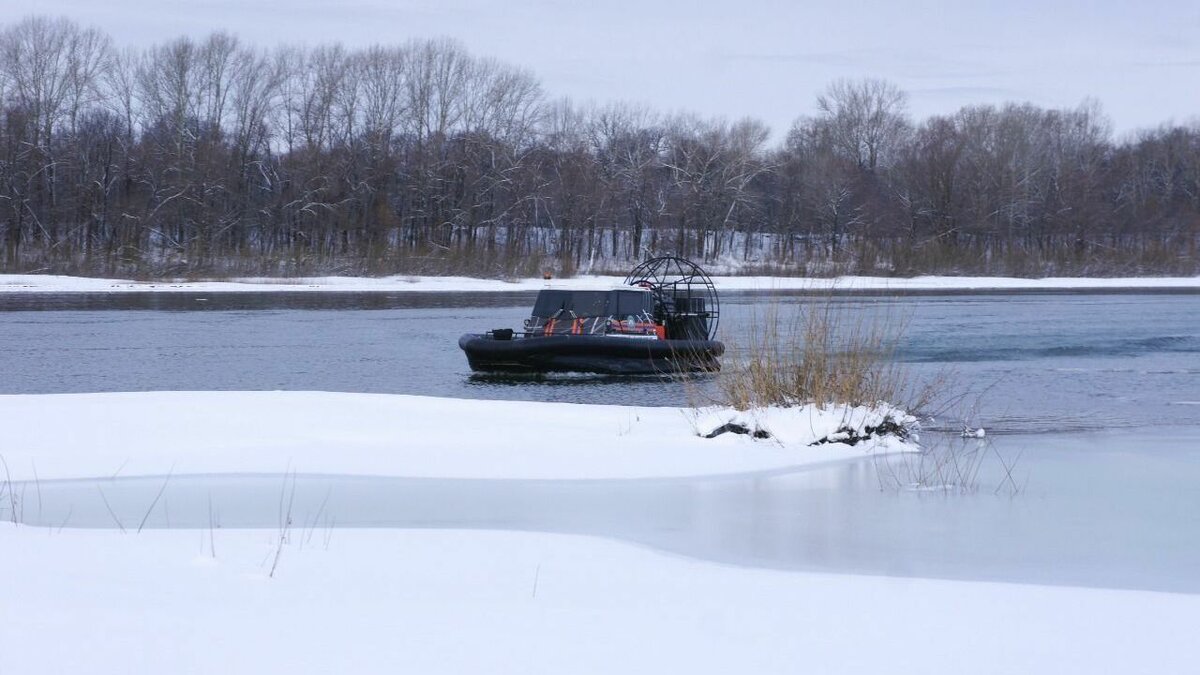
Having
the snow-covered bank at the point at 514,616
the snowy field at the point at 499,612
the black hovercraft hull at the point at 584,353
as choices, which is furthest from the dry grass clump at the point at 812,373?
the black hovercraft hull at the point at 584,353

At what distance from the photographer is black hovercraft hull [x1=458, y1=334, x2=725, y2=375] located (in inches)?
827

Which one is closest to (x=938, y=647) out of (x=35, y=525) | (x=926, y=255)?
(x=35, y=525)

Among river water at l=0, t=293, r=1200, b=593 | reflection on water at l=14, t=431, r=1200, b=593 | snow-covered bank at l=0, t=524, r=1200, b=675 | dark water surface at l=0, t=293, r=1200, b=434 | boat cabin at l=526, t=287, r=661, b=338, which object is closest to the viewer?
snow-covered bank at l=0, t=524, r=1200, b=675

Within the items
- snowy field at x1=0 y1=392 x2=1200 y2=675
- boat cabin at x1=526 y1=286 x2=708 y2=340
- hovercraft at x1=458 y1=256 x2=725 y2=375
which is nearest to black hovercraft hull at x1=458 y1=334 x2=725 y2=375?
hovercraft at x1=458 y1=256 x2=725 y2=375

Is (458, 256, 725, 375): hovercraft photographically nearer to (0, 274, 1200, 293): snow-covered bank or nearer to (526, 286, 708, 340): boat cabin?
(526, 286, 708, 340): boat cabin

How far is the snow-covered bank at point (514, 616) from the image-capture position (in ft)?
15.9

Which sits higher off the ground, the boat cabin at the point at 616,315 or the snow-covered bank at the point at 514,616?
the boat cabin at the point at 616,315

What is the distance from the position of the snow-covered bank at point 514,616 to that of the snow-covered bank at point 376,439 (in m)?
3.19

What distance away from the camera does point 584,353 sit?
21.1 m

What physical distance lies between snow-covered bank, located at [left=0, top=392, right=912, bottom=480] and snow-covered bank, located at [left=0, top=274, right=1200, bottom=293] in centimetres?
2607

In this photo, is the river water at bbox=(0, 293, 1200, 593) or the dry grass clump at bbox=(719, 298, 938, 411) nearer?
the river water at bbox=(0, 293, 1200, 593)

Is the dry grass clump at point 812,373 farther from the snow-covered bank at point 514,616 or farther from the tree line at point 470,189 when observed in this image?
the tree line at point 470,189

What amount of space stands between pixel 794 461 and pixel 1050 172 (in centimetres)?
6715

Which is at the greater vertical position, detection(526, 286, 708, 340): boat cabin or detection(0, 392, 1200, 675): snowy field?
detection(526, 286, 708, 340): boat cabin
